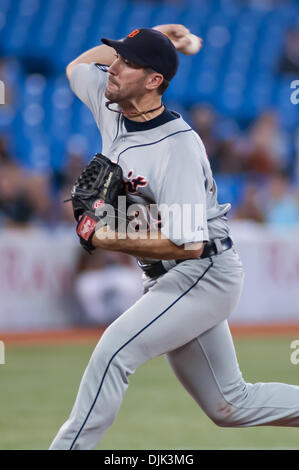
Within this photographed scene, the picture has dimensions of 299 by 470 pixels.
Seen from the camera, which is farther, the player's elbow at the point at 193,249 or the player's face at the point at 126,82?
the player's face at the point at 126,82

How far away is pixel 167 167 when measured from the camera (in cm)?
387

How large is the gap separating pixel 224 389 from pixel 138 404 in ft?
7.69

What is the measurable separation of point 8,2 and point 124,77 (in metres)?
10.5

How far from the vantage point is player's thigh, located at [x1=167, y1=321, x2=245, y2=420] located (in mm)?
4102

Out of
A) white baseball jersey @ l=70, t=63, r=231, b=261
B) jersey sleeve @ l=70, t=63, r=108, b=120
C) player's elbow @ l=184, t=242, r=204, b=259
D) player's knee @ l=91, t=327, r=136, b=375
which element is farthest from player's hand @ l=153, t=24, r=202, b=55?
player's knee @ l=91, t=327, r=136, b=375

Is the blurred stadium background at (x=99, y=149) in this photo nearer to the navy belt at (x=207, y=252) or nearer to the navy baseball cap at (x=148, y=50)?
the navy belt at (x=207, y=252)

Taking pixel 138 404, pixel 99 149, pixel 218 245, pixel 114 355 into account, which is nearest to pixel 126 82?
pixel 218 245

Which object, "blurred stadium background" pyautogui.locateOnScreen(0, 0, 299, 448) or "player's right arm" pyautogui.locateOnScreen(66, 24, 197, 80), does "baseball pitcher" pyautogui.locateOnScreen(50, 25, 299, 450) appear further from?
"blurred stadium background" pyautogui.locateOnScreen(0, 0, 299, 448)

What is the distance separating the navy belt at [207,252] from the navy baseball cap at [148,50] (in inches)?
32.8

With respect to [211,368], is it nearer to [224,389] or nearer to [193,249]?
[224,389]

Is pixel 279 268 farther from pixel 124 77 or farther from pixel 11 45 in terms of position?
pixel 124 77

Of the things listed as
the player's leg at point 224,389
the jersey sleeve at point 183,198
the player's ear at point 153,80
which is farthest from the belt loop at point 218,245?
the player's ear at point 153,80

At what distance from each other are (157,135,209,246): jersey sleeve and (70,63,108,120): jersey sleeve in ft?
2.44

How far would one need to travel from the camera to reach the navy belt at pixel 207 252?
4.11 meters
